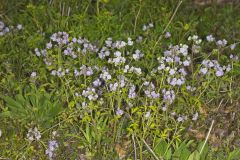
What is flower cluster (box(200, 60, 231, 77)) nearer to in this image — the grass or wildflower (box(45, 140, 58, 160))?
the grass

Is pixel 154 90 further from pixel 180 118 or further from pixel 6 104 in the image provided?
pixel 6 104

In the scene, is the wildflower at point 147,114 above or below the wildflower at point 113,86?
below

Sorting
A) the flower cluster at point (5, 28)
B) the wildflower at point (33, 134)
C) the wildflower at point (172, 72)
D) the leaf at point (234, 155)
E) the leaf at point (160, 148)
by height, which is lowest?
the leaf at point (234, 155)

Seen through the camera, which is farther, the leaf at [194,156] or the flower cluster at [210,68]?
the flower cluster at [210,68]

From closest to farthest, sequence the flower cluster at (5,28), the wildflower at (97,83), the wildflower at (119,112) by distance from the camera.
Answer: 1. the wildflower at (119,112)
2. the wildflower at (97,83)
3. the flower cluster at (5,28)

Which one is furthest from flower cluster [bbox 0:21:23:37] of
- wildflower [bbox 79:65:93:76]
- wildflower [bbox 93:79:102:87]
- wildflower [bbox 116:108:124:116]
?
wildflower [bbox 116:108:124:116]

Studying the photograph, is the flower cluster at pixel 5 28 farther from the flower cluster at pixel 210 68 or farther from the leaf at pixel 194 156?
the leaf at pixel 194 156

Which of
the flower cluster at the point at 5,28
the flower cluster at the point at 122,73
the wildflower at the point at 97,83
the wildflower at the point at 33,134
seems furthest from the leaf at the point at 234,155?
the flower cluster at the point at 5,28

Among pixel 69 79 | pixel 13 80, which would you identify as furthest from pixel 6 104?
pixel 69 79

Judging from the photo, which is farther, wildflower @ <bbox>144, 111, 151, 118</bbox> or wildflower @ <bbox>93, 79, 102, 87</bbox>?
wildflower @ <bbox>93, 79, 102, 87</bbox>
